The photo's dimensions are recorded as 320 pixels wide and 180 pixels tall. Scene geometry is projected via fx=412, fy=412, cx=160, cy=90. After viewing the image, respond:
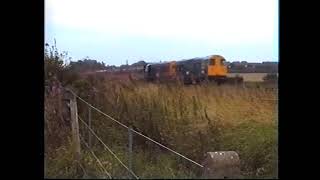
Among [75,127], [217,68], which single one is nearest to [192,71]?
[217,68]

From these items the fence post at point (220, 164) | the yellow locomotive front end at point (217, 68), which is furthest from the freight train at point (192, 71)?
the fence post at point (220, 164)

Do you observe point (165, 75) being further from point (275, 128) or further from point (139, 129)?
point (275, 128)

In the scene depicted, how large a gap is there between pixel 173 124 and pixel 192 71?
16 centimetres

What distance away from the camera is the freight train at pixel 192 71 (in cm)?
116

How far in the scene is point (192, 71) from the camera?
3.84 ft

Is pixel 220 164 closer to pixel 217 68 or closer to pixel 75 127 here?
pixel 217 68

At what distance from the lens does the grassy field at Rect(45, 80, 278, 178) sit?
1.15 m

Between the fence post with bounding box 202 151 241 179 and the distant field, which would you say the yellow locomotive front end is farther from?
the fence post with bounding box 202 151 241 179

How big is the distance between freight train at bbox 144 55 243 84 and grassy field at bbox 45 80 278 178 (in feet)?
0.08

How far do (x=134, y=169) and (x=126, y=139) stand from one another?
9 centimetres

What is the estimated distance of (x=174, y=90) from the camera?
3.93 feet

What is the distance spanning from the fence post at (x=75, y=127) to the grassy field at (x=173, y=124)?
17 mm
